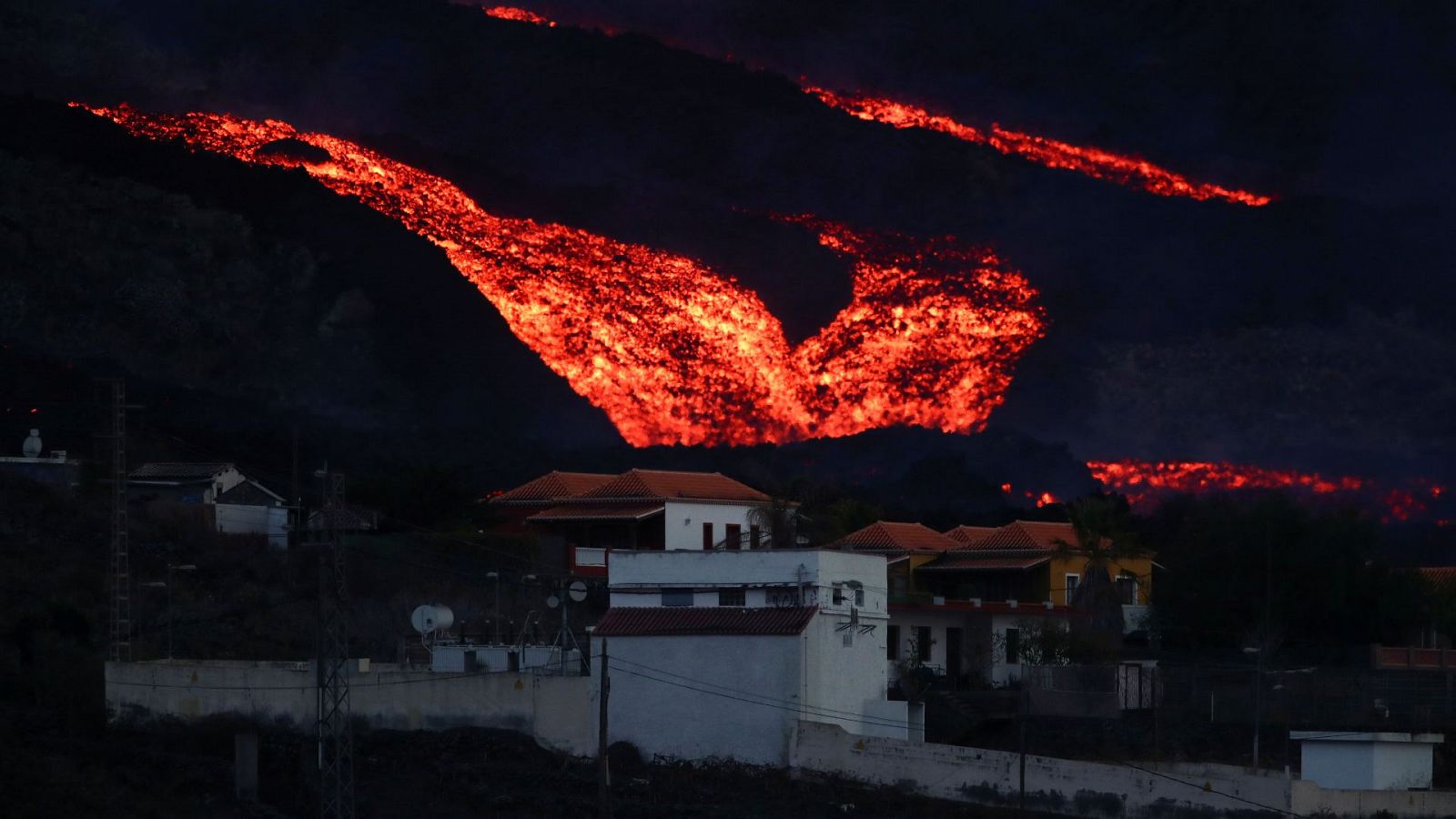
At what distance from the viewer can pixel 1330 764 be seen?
173ft

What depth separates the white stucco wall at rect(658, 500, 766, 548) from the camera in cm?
7481

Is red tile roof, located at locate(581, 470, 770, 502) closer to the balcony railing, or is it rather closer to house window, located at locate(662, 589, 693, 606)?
the balcony railing

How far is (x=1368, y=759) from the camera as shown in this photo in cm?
5228

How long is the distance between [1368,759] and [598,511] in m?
32.1

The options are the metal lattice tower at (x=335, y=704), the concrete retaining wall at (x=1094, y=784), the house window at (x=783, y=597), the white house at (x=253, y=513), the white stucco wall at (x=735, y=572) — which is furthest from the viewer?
the white house at (x=253, y=513)

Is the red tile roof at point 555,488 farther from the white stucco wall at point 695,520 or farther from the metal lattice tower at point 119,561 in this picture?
the metal lattice tower at point 119,561

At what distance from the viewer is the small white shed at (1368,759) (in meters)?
52.2

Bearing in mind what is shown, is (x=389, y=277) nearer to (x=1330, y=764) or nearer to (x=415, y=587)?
(x=415, y=587)

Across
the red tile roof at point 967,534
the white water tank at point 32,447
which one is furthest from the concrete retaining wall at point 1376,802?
the white water tank at point 32,447

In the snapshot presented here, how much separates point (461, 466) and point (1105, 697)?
146 feet

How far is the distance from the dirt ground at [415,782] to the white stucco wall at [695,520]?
21315 mm

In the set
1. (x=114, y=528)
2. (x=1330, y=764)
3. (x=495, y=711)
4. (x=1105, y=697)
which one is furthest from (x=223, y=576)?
(x=1330, y=764)

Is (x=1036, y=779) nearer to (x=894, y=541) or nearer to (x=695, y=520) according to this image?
(x=894, y=541)

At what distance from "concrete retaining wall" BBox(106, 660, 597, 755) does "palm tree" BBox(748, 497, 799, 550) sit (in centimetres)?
2039
